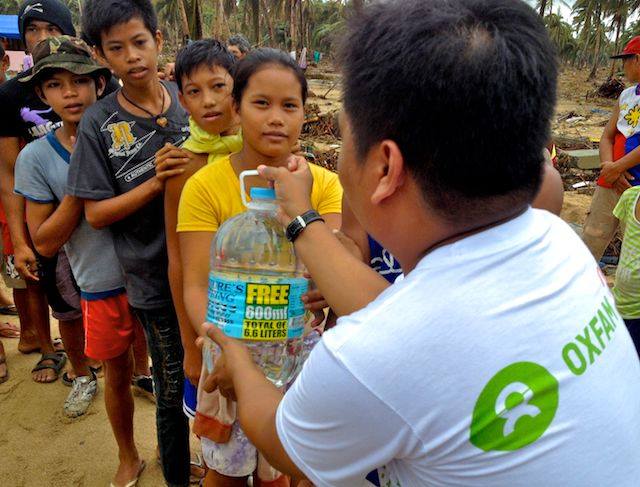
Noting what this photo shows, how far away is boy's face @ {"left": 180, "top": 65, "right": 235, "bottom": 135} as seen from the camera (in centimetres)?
220

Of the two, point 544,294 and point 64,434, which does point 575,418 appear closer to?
point 544,294

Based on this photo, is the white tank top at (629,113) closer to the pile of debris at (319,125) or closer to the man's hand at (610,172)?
the man's hand at (610,172)

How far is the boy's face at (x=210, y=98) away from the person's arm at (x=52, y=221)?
779mm

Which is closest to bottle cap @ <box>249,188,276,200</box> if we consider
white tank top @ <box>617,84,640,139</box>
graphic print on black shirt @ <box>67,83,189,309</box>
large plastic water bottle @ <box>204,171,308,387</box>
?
large plastic water bottle @ <box>204,171,308,387</box>

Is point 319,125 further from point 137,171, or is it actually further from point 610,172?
point 137,171

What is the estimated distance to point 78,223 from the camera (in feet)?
8.63

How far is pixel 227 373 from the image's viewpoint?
1399mm

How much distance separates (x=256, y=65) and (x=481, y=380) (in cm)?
150

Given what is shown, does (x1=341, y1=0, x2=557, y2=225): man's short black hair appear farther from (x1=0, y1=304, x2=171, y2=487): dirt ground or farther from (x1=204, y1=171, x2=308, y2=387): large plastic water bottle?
(x1=0, y1=304, x2=171, y2=487): dirt ground

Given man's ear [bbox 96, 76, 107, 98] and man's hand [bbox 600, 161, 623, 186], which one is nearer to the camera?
man's ear [bbox 96, 76, 107, 98]

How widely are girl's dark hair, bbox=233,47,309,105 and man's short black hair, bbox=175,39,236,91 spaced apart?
28 centimetres

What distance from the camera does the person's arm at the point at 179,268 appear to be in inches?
84.0

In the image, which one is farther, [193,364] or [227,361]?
[193,364]

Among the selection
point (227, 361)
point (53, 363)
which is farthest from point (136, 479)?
point (227, 361)
